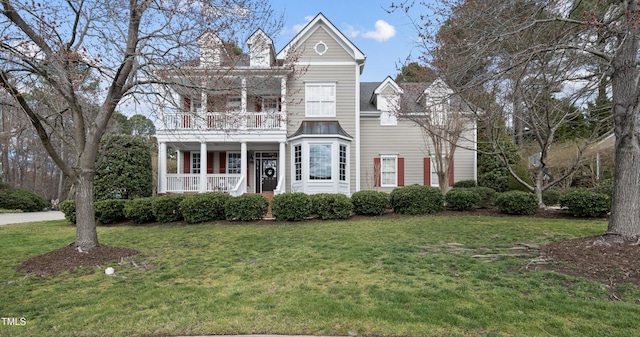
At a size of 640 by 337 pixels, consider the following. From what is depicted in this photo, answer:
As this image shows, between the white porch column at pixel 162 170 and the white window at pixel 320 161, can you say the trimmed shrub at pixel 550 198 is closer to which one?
the white window at pixel 320 161

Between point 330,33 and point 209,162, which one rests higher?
point 330,33

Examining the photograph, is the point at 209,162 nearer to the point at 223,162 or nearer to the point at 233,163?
the point at 223,162

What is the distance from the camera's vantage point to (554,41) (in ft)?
18.7

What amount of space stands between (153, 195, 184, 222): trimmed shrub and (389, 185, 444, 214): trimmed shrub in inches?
269

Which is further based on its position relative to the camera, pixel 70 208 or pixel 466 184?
pixel 466 184

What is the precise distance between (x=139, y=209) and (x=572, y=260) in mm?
10737

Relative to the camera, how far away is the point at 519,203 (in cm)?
1012

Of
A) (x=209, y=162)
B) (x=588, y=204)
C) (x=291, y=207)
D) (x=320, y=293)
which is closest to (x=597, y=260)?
(x=320, y=293)

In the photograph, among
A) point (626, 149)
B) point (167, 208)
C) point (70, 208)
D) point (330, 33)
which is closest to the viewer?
point (626, 149)

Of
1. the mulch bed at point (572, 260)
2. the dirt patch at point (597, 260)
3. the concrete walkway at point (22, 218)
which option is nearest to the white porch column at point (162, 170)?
the concrete walkway at point (22, 218)

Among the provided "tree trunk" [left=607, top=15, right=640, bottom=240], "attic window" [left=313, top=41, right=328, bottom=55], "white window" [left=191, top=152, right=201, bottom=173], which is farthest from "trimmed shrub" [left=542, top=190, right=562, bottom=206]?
"white window" [left=191, top=152, right=201, bottom=173]

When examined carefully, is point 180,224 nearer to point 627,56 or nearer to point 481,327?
point 481,327

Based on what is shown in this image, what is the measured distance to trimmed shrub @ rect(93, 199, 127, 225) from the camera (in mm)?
10469

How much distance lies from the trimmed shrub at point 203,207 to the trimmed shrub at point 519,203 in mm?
8653
